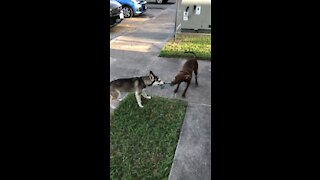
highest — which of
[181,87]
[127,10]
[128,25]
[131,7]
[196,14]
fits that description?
[131,7]

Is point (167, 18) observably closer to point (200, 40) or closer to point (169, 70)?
point (200, 40)

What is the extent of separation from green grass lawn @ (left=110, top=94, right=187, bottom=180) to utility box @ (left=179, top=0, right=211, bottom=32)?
7.18 m

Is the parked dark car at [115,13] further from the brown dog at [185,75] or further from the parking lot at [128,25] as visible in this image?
the brown dog at [185,75]

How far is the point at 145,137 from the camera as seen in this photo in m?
3.84

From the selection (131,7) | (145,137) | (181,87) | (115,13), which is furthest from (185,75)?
(131,7)

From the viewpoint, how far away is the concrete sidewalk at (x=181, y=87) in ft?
10.9

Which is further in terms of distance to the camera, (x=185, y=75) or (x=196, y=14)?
(x=196, y=14)

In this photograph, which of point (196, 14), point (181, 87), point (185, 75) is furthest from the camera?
point (196, 14)

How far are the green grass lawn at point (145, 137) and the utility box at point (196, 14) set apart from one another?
23.5ft

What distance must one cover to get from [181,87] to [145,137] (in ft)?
7.17

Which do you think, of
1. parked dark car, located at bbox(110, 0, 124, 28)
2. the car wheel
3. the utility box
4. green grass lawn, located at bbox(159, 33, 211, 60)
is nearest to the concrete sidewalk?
green grass lawn, located at bbox(159, 33, 211, 60)

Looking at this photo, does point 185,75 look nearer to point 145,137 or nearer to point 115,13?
point 145,137

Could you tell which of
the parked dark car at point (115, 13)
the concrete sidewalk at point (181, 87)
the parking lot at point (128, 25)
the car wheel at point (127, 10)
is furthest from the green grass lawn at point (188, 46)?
the car wheel at point (127, 10)
